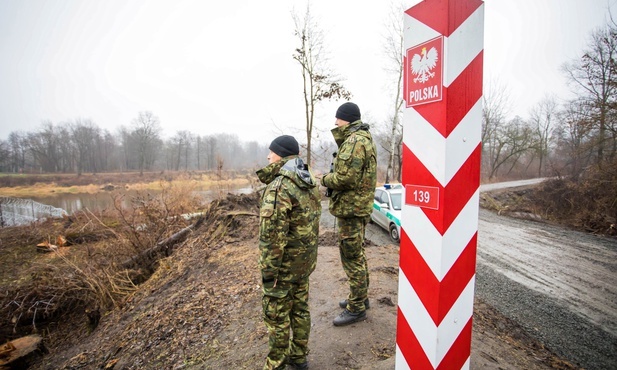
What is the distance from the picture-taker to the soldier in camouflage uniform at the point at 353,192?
9.44 ft

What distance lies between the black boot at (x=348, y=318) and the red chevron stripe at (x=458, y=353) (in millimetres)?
1978

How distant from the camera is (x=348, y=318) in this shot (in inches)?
122

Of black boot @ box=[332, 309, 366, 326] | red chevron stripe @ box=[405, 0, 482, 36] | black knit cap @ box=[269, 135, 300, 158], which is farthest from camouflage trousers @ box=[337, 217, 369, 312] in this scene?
red chevron stripe @ box=[405, 0, 482, 36]

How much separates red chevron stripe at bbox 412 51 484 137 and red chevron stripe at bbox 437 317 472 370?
2.94ft

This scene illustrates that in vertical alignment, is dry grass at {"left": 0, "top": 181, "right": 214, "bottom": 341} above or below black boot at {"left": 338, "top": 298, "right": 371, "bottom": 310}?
below

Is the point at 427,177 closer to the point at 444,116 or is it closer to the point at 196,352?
the point at 444,116

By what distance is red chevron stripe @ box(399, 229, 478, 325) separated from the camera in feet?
3.87

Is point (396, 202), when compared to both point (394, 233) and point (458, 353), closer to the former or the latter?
point (394, 233)

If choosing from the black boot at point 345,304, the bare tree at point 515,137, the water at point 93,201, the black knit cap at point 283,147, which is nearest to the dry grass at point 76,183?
the water at point 93,201

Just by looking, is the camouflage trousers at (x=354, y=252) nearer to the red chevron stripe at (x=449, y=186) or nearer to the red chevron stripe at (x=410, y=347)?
the red chevron stripe at (x=410, y=347)

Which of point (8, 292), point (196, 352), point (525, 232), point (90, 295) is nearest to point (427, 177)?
point (196, 352)

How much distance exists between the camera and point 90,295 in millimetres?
6152

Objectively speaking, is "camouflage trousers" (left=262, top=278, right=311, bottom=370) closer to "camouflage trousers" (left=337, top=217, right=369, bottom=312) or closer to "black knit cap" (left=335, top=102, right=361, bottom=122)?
"camouflage trousers" (left=337, top=217, right=369, bottom=312)

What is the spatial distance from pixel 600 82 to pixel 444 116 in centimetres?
1890
